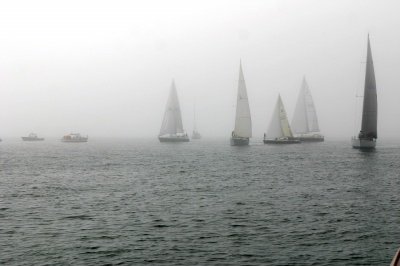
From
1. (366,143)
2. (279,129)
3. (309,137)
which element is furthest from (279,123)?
(366,143)

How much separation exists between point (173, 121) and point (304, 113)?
4456cm

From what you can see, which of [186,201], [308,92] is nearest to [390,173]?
[186,201]

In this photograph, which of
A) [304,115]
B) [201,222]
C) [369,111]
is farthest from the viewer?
[304,115]

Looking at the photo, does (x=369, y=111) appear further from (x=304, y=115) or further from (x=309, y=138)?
(x=309, y=138)

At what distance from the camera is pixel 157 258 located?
19.8 meters

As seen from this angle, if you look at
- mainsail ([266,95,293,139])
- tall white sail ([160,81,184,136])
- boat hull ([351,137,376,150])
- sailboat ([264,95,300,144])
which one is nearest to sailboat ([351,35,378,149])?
boat hull ([351,137,376,150])

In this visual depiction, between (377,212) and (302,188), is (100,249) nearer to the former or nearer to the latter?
(377,212)

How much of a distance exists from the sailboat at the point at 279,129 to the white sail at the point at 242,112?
39.2 ft

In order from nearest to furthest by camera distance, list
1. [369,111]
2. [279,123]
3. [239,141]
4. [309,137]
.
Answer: [369,111], [239,141], [279,123], [309,137]

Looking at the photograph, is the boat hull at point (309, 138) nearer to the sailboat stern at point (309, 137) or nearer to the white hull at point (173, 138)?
the sailboat stern at point (309, 137)

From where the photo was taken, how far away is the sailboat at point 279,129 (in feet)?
418

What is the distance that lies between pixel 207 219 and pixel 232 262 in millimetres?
8788

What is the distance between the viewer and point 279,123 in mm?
128125

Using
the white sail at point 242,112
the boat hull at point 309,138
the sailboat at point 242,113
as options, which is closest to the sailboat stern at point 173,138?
the sailboat at point 242,113
